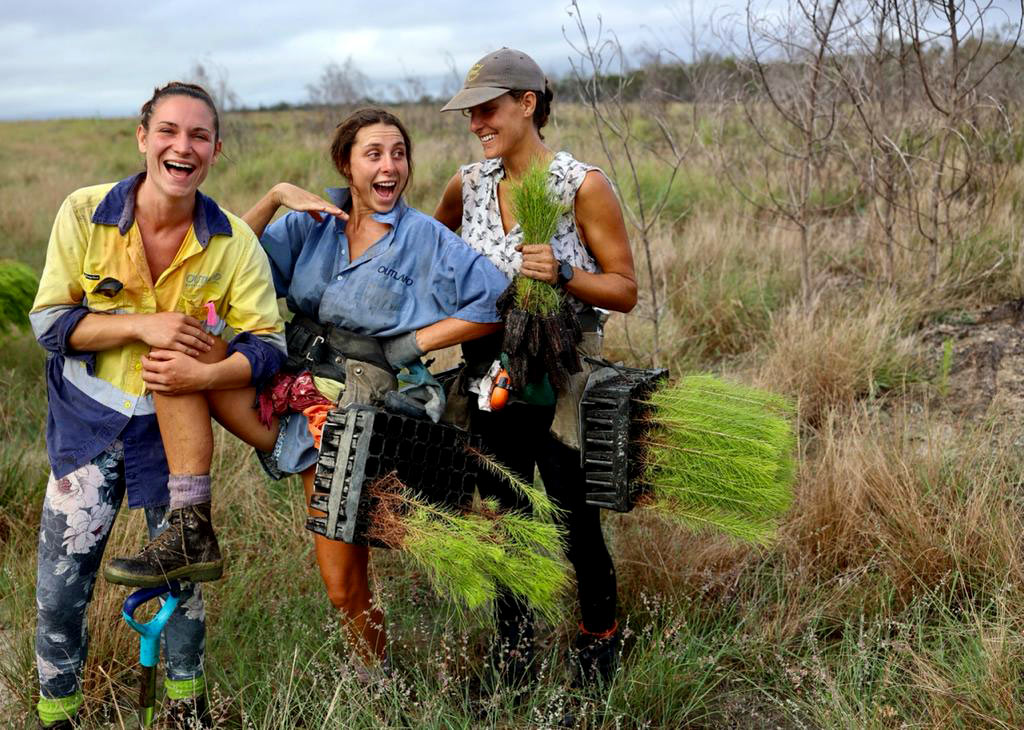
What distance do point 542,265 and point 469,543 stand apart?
0.79m

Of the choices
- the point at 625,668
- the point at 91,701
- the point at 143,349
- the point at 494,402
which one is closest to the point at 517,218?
the point at 494,402

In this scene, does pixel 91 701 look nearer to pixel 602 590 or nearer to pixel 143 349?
pixel 143 349

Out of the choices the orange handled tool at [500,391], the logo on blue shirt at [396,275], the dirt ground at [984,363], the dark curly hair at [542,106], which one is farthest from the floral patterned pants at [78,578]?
the dirt ground at [984,363]

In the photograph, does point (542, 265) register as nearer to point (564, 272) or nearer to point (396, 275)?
point (564, 272)

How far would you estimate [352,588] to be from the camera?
288cm

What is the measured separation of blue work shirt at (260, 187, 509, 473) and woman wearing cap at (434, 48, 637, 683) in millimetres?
144

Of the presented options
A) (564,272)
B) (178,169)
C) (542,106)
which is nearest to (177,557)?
(178,169)

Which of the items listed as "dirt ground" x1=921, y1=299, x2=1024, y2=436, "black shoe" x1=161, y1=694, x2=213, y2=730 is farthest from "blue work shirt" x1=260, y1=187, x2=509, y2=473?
"dirt ground" x1=921, y1=299, x2=1024, y2=436

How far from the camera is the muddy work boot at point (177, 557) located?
2.41 m

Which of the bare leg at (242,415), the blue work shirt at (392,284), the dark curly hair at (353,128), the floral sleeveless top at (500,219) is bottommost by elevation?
the bare leg at (242,415)

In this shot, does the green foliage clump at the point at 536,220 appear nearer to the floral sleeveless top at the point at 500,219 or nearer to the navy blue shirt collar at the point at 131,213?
the floral sleeveless top at the point at 500,219

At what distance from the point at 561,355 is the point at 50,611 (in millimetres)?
1664

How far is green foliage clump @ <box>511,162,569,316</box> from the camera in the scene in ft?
8.39

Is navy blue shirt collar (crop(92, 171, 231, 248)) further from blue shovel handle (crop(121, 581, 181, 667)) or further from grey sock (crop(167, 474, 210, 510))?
blue shovel handle (crop(121, 581, 181, 667))
